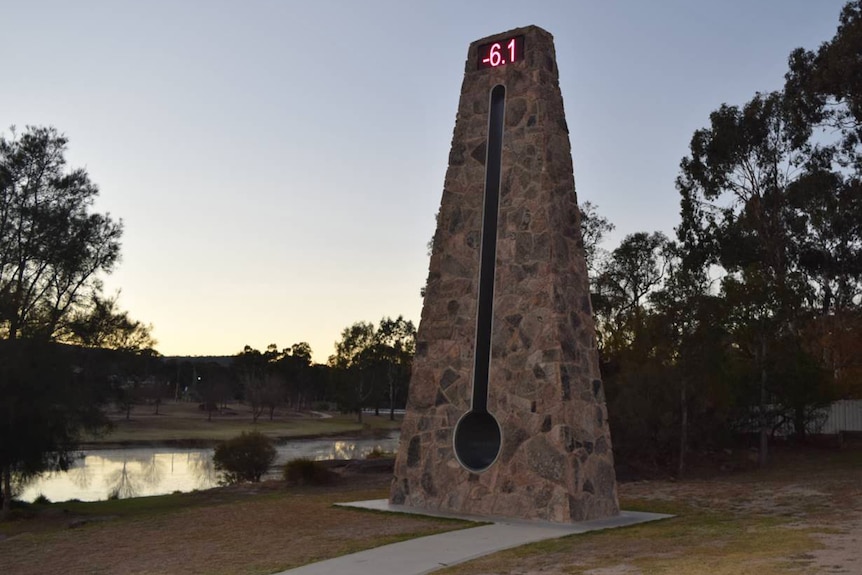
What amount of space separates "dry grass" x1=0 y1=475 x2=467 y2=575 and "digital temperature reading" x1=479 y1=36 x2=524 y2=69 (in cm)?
825

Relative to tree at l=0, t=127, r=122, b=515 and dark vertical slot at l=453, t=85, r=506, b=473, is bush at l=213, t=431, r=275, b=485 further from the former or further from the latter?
dark vertical slot at l=453, t=85, r=506, b=473

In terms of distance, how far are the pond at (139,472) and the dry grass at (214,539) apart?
12.6 meters

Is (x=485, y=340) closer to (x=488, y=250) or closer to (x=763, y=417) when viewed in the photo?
(x=488, y=250)

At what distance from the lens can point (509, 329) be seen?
14.9 meters

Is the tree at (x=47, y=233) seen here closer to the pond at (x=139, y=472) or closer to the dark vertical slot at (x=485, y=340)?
the pond at (x=139, y=472)

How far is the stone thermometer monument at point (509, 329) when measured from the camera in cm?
1422

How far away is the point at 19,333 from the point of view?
2464cm

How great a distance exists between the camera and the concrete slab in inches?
388

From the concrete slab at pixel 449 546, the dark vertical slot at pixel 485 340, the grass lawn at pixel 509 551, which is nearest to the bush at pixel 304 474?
the grass lawn at pixel 509 551

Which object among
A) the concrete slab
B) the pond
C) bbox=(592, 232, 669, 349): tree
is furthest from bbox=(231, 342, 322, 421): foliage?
the concrete slab

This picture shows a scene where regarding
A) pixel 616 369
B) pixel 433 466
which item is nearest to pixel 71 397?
pixel 433 466

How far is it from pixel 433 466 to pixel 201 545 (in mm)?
4633

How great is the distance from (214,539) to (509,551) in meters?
4.39

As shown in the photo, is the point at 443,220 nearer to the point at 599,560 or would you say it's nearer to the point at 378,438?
the point at 599,560
